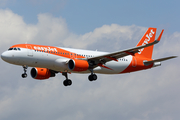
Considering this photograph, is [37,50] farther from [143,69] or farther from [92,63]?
[143,69]

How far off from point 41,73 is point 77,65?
8350 millimetres

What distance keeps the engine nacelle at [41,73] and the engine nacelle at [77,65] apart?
691cm

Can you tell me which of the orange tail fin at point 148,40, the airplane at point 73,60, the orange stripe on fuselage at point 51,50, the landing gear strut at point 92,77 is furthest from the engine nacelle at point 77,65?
the orange tail fin at point 148,40

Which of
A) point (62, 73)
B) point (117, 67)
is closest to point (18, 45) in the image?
point (62, 73)

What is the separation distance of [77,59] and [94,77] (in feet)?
12.4

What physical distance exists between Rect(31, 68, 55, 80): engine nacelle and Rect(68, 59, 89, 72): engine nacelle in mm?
6906

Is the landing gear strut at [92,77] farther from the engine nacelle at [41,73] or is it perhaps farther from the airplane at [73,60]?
the engine nacelle at [41,73]

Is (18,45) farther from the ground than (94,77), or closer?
farther from the ground

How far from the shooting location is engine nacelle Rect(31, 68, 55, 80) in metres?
55.8

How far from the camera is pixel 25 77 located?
48.4m

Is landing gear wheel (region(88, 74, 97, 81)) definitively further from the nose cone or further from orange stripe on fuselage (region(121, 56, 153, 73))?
the nose cone

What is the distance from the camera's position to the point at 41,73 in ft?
183

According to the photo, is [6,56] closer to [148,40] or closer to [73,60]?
[73,60]

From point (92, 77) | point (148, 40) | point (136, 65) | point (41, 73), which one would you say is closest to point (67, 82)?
point (41, 73)
